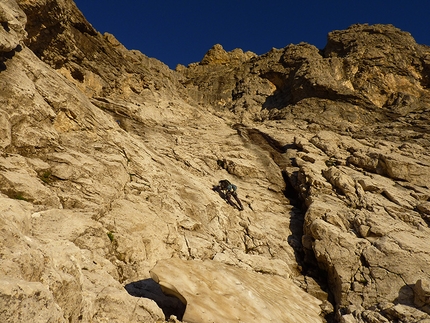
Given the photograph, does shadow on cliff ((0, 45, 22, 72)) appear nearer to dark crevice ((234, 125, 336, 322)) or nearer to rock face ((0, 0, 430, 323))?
rock face ((0, 0, 430, 323))

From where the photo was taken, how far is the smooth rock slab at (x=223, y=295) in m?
9.04

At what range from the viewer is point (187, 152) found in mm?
24984

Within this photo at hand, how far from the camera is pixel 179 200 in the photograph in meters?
17.6

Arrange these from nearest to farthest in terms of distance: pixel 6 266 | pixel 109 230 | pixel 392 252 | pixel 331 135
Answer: pixel 6 266 → pixel 109 230 → pixel 392 252 → pixel 331 135

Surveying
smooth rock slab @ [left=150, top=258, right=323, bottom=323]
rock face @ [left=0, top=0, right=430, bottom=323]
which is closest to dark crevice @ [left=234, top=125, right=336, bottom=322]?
rock face @ [left=0, top=0, right=430, bottom=323]

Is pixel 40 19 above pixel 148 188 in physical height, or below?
above

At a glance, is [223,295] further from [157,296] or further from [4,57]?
[4,57]

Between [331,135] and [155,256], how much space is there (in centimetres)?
2421

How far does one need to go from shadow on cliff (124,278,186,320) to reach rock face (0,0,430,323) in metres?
0.09

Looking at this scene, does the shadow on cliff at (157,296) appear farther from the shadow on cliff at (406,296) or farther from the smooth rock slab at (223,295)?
the shadow on cliff at (406,296)

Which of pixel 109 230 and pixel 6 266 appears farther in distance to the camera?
pixel 109 230

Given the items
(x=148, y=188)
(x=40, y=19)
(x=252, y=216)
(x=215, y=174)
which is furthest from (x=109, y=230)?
(x=40, y=19)

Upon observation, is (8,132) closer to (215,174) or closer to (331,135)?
(215,174)

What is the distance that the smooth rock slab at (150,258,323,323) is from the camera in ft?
29.7
